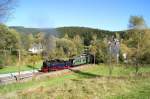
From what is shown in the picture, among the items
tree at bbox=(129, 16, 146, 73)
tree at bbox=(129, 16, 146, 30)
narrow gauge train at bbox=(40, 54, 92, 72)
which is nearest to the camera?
narrow gauge train at bbox=(40, 54, 92, 72)

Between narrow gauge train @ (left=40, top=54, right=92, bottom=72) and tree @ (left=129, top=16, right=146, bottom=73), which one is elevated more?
tree @ (left=129, top=16, right=146, bottom=73)

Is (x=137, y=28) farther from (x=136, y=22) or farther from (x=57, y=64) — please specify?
(x=57, y=64)

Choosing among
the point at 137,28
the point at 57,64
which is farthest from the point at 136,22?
the point at 57,64

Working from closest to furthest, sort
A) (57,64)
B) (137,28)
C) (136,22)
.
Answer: (137,28), (136,22), (57,64)

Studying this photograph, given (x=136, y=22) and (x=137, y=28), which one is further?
(x=136, y=22)

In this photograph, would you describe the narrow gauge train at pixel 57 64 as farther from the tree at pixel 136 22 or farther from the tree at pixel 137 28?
the tree at pixel 136 22

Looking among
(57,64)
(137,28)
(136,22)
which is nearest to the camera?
(137,28)

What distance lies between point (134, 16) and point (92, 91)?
3263cm

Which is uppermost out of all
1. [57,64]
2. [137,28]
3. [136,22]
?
[136,22]

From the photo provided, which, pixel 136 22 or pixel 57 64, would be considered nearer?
pixel 136 22

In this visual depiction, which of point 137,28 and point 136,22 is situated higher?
point 136,22

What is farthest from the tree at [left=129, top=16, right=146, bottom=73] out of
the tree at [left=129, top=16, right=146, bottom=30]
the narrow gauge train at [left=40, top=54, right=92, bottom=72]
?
the narrow gauge train at [left=40, top=54, right=92, bottom=72]

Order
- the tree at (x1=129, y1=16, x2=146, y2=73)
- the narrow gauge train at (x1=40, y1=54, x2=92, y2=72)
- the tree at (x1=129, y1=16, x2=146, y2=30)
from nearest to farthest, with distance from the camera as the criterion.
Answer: the narrow gauge train at (x1=40, y1=54, x2=92, y2=72) < the tree at (x1=129, y1=16, x2=146, y2=73) < the tree at (x1=129, y1=16, x2=146, y2=30)

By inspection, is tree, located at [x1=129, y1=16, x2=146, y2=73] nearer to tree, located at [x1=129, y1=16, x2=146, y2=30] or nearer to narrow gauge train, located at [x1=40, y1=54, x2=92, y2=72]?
tree, located at [x1=129, y1=16, x2=146, y2=30]
